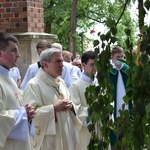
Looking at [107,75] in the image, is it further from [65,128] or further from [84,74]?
[84,74]

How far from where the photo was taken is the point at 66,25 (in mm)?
34625

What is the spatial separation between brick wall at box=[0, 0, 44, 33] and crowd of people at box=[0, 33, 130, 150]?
1163mm

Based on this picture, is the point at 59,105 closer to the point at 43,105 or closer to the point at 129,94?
the point at 43,105

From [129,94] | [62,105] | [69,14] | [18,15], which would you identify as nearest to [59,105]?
[62,105]

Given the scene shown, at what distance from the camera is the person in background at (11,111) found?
5.58 m

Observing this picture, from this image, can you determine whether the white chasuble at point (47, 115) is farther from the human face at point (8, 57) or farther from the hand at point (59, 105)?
the human face at point (8, 57)

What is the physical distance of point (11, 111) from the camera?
5609mm

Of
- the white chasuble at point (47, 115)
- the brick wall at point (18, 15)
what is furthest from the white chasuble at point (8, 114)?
the brick wall at point (18, 15)

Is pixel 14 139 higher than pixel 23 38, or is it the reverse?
pixel 23 38

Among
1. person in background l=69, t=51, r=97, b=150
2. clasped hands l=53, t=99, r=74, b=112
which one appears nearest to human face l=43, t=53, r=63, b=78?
clasped hands l=53, t=99, r=74, b=112

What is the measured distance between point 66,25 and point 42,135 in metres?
28.1

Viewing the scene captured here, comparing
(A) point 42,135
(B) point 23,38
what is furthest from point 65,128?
(B) point 23,38

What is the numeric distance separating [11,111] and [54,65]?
1160 millimetres

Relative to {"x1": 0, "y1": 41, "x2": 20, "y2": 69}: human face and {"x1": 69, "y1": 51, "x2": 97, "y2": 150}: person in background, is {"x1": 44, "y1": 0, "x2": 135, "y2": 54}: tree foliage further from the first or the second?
{"x1": 0, "y1": 41, "x2": 20, "y2": 69}: human face
